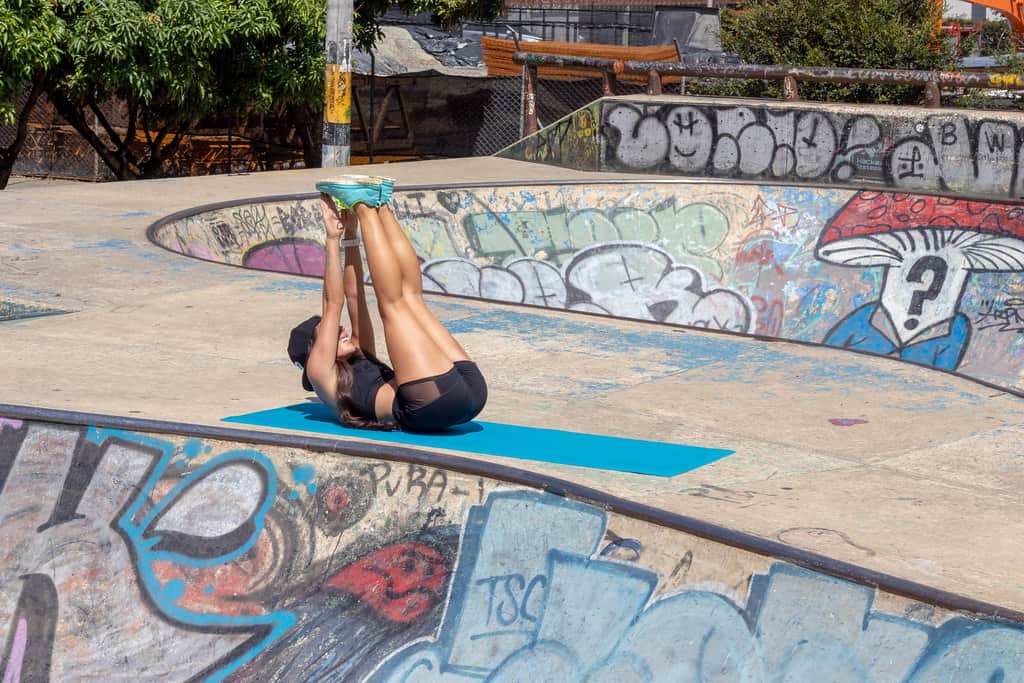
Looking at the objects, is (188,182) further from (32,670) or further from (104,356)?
(32,670)

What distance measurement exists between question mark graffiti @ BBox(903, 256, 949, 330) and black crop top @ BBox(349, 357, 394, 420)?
24.7 feet

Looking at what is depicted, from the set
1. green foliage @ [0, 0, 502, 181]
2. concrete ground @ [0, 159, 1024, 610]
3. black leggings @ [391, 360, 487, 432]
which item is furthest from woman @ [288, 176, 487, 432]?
green foliage @ [0, 0, 502, 181]

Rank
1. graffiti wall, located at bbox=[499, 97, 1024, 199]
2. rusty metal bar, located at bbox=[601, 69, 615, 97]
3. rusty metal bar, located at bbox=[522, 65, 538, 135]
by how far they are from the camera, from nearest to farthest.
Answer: graffiti wall, located at bbox=[499, 97, 1024, 199] < rusty metal bar, located at bbox=[601, 69, 615, 97] < rusty metal bar, located at bbox=[522, 65, 538, 135]

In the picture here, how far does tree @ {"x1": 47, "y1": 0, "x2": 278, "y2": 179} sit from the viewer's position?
47.4 feet

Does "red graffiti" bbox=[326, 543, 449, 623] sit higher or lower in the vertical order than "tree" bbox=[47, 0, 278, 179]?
lower

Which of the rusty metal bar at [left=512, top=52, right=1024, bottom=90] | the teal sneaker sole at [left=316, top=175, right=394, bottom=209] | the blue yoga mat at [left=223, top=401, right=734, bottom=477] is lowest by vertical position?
the blue yoga mat at [left=223, top=401, right=734, bottom=477]

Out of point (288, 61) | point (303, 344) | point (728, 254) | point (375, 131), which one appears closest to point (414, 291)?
point (303, 344)

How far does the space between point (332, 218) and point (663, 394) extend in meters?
1.85

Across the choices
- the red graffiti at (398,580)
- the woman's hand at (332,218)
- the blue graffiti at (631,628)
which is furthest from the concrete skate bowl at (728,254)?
the blue graffiti at (631,628)

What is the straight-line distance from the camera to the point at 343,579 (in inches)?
164

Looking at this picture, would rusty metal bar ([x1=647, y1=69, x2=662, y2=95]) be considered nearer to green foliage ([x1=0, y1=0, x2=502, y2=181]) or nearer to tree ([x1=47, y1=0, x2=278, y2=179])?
green foliage ([x1=0, y1=0, x2=502, y2=181])

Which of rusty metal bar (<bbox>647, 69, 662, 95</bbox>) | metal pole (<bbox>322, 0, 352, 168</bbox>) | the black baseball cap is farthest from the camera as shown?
rusty metal bar (<bbox>647, 69, 662, 95</bbox>)

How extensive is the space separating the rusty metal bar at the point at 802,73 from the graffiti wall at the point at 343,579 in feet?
36.2

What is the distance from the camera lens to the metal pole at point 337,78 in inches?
545
